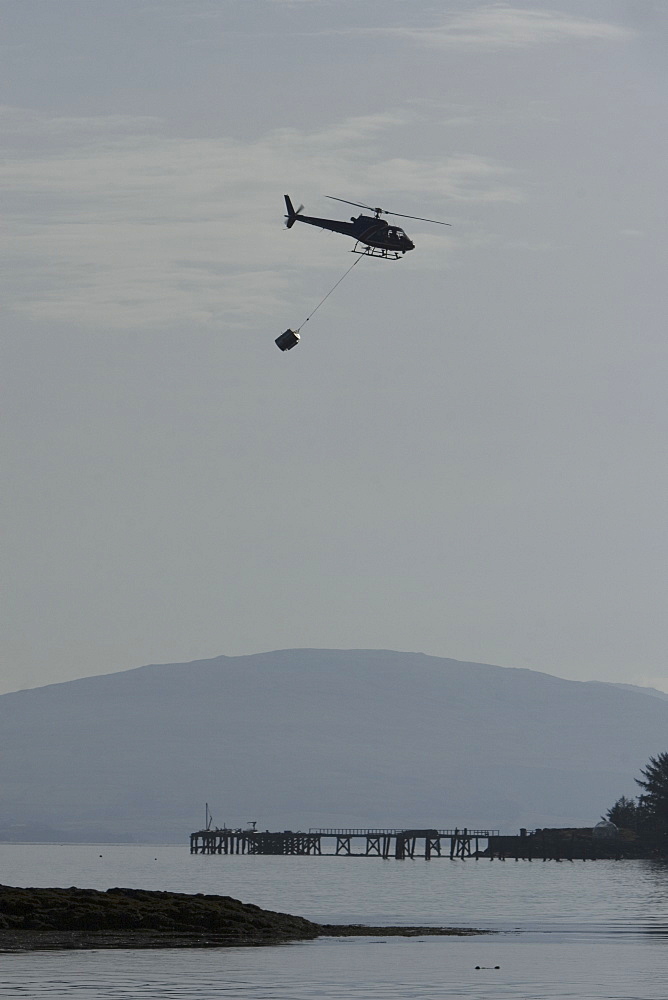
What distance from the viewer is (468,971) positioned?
61.0 meters

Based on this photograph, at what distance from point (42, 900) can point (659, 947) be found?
79.0 ft

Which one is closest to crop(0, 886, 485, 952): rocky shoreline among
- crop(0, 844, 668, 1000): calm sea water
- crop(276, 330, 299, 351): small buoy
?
crop(0, 844, 668, 1000): calm sea water

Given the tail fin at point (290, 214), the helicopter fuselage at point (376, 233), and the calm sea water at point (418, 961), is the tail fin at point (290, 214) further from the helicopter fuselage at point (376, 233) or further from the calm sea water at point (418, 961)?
the calm sea water at point (418, 961)

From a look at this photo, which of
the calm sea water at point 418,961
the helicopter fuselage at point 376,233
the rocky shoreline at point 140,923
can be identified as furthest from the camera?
the helicopter fuselage at point 376,233

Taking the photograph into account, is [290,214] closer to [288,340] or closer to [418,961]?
[288,340]

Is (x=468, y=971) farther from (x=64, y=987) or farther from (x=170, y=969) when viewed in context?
(x=64, y=987)

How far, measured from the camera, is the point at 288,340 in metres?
77.6

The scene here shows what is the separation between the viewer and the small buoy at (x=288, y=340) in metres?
77.2

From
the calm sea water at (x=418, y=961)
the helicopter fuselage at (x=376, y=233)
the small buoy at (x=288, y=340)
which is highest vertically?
the helicopter fuselage at (x=376, y=233)

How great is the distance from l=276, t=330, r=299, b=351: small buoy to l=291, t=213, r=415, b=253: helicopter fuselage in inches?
363

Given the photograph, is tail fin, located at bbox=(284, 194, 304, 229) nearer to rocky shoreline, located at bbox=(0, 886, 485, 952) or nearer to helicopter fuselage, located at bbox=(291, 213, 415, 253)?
helicopter fuselage, located at bbox=(291, 213, 415, 253)

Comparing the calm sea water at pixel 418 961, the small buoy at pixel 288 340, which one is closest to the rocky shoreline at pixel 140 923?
the calm sea water at pixel 418 961

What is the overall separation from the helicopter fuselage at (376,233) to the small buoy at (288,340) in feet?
30.2

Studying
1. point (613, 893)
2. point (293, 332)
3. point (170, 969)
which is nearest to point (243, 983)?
point (170, 969)
